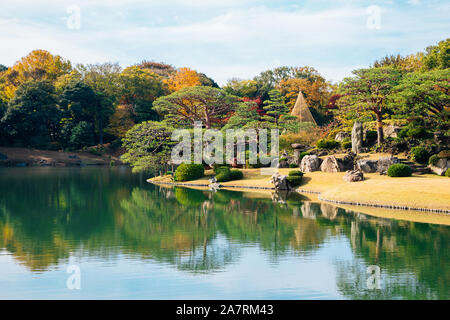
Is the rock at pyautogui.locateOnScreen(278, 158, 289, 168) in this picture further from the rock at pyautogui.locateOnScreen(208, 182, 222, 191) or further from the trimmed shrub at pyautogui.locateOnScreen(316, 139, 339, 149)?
the rock at pyautogui.locateOnScreen(208, 182, 222, 191)

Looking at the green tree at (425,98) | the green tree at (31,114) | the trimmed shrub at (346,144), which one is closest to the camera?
the green tree at (425,98)

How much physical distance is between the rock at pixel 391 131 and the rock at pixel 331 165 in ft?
14.6

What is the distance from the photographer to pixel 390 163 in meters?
24.2

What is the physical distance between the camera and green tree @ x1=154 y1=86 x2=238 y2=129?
3161cm

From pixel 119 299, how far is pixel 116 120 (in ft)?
158

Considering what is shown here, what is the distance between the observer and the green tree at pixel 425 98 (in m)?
24.7

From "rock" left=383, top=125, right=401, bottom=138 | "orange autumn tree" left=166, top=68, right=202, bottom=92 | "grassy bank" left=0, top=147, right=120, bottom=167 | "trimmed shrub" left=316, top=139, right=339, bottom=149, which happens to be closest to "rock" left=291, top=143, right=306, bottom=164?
"trimmed shrub" left=316, top=139, right=339, bottom=149

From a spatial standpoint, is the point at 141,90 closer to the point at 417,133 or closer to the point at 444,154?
the point at 417,133

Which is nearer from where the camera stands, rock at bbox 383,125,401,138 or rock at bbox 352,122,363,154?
rock at bbox 352,122,363,154

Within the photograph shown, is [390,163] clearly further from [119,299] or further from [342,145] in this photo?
[119,299]

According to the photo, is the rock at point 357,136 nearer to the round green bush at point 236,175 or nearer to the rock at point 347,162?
the rock at point 347,162

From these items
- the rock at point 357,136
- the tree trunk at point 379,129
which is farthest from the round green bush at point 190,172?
the tree trunk at point 379,129

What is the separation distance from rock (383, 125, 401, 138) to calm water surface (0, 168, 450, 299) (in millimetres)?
10280
